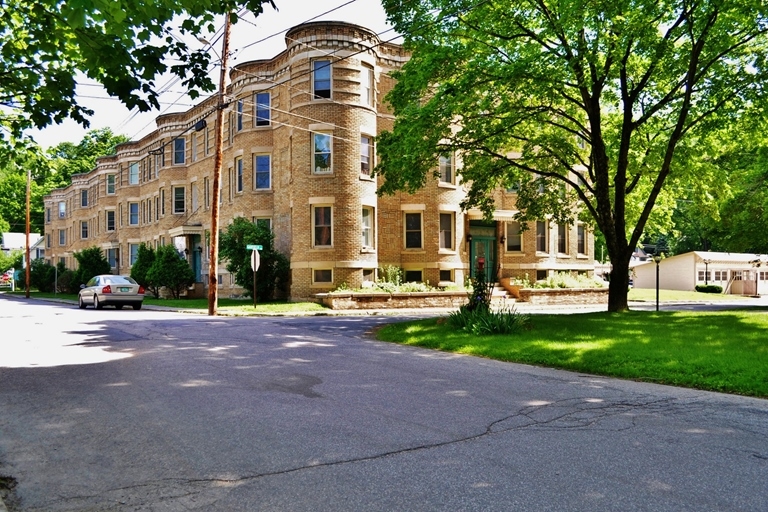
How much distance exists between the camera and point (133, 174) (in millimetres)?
49406

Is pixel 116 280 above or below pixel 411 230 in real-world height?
below

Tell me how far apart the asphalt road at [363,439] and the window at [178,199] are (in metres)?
31.4

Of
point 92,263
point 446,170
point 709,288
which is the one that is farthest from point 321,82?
point 709,288

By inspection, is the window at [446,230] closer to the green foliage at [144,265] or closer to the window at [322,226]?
the window at [322,226]

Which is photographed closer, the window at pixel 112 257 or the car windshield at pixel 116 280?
the car windshield at pixel 116 280

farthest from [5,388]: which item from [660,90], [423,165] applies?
[660,90]

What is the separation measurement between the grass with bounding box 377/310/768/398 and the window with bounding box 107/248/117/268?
41968 mm

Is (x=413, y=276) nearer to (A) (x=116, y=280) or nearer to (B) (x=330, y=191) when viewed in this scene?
(B) (x=330, y=191)

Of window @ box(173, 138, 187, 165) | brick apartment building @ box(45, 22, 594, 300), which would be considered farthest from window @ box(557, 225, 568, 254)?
window @ box(173, 138, 187, 165)

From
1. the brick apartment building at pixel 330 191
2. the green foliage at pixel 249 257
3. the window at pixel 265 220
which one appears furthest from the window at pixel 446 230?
the window at pixel 265 220

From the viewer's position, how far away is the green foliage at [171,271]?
35.2 metres

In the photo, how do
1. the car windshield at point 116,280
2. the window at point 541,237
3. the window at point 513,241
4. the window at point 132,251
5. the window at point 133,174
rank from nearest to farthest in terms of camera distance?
the car windshield at point 116,280 → the window at point 513,241 → the window at point 541,237 → the window at point 132,251 → the window at point 133,174

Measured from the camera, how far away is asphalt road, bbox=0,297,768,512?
4.46 metres

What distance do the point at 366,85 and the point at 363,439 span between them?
2598cm
